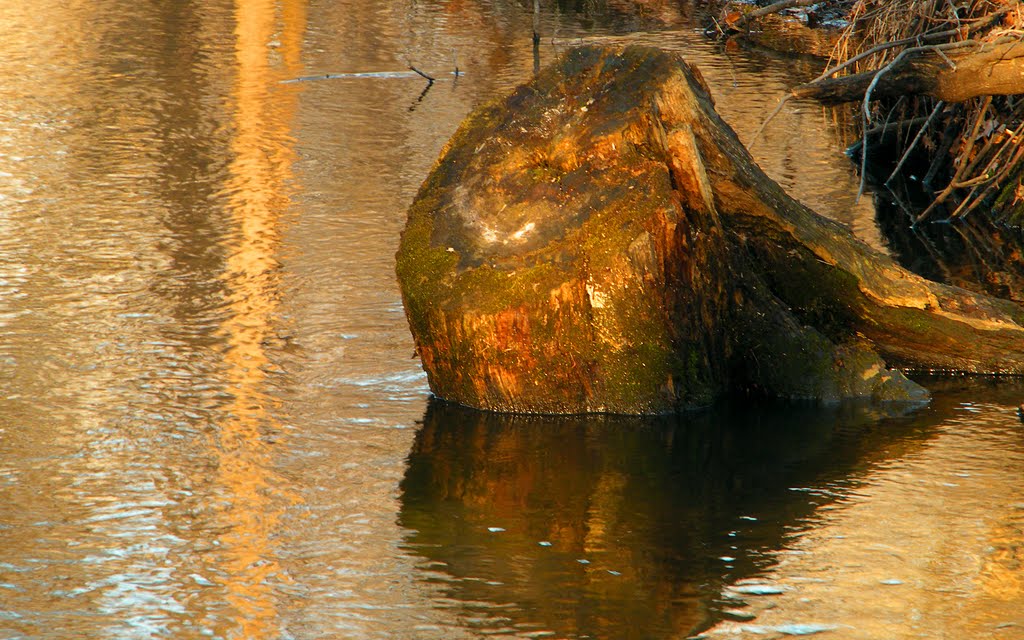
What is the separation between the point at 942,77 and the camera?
9836mm

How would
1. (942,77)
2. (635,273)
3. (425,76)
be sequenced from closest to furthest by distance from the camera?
(635,273)
(942,77)
(425,76)

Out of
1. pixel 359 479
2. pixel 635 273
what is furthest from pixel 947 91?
pixel 359 479

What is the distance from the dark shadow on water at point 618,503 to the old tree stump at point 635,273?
0.79 ft

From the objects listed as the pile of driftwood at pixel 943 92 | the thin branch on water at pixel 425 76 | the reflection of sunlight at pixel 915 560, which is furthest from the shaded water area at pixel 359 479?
the thin branch on water at pixel 425 76

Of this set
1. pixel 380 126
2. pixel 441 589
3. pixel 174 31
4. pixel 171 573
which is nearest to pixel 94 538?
pixel 171 573

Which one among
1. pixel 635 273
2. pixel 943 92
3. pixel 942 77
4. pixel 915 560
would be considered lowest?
pixel 915 560

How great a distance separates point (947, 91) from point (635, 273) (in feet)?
14.5

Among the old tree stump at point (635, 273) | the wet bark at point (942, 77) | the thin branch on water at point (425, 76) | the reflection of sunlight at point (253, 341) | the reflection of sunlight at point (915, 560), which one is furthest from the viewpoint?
the thin branch on water at point (425, 76)

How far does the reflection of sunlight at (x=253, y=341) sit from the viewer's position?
4.94 m

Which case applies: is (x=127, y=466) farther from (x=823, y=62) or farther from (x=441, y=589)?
(x=823, y=62)

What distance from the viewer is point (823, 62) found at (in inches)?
800

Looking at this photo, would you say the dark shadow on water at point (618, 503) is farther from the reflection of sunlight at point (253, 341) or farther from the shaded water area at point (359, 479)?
the reflection of sunlight at point (253, 341)

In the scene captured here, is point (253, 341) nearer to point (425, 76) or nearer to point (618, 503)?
point (618, 503)

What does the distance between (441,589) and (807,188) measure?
842cm
